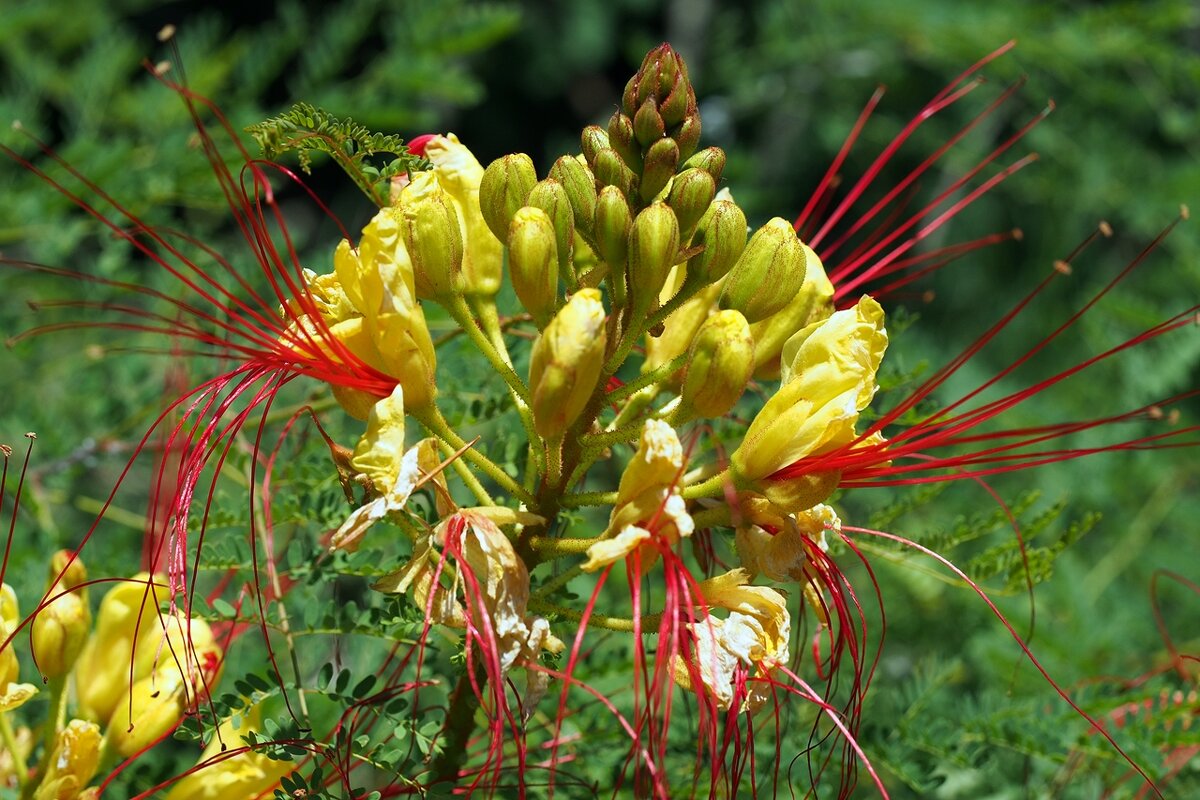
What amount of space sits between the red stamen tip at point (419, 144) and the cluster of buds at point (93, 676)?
27.1 inches

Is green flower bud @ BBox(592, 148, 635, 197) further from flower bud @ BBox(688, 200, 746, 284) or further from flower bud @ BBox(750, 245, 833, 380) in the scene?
flower bud @ BBox(750, 245, 833, 380)

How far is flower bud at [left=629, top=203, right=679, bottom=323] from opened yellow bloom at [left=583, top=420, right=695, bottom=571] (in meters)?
0.18

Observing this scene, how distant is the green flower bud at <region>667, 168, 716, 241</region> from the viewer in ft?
5.13

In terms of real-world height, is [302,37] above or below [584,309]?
above

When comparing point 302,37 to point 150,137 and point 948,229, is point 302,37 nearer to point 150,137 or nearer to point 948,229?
point 150,137

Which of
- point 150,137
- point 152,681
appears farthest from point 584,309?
point 150,137

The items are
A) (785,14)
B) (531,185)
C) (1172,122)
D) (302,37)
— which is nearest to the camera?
(531,185)

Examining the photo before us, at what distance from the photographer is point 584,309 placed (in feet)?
4.70

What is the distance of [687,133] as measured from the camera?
1.60 m

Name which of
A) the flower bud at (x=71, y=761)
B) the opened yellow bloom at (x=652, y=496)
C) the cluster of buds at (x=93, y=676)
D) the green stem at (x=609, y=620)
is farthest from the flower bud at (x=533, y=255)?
the flower bud at (x=71, y=761)

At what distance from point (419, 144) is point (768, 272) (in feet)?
1.75

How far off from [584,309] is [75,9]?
457cm

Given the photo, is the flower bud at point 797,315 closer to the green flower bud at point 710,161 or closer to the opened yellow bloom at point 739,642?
the green flower bud at point 710,161

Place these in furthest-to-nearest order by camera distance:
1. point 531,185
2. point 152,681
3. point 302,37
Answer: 1. point 302,37
2. point 152,681
3. point 531,185
